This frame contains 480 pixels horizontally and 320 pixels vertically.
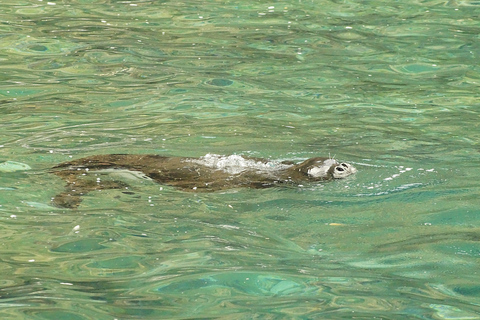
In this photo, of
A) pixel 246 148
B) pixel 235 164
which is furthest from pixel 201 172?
pixel 246 148

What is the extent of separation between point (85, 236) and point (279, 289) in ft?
5.46

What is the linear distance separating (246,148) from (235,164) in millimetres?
1076

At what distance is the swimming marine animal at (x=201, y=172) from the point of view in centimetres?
663

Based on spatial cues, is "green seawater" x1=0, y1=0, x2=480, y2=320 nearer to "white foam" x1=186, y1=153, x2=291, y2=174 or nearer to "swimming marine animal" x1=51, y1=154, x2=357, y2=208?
"swimming marine animal" x1=51, y1=154, x2=357, y2=208

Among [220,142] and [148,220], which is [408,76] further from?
[148,220]

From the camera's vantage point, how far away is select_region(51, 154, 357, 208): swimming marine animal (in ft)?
21.8

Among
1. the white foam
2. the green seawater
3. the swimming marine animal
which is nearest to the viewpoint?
the green seawater

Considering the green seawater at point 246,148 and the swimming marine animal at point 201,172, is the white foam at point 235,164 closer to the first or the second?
the swimming marine animal at point 201,172

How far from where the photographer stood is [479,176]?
7.14 meters

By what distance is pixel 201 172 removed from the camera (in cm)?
672

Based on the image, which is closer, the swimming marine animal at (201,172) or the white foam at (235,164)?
the swimming marine animal at (201,172)

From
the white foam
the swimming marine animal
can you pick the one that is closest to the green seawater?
the swimming marine animal

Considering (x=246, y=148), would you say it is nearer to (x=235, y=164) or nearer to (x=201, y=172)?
(x=235, y=164)

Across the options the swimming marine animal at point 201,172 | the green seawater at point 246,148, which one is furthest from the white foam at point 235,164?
the green seawater at point 246,148
